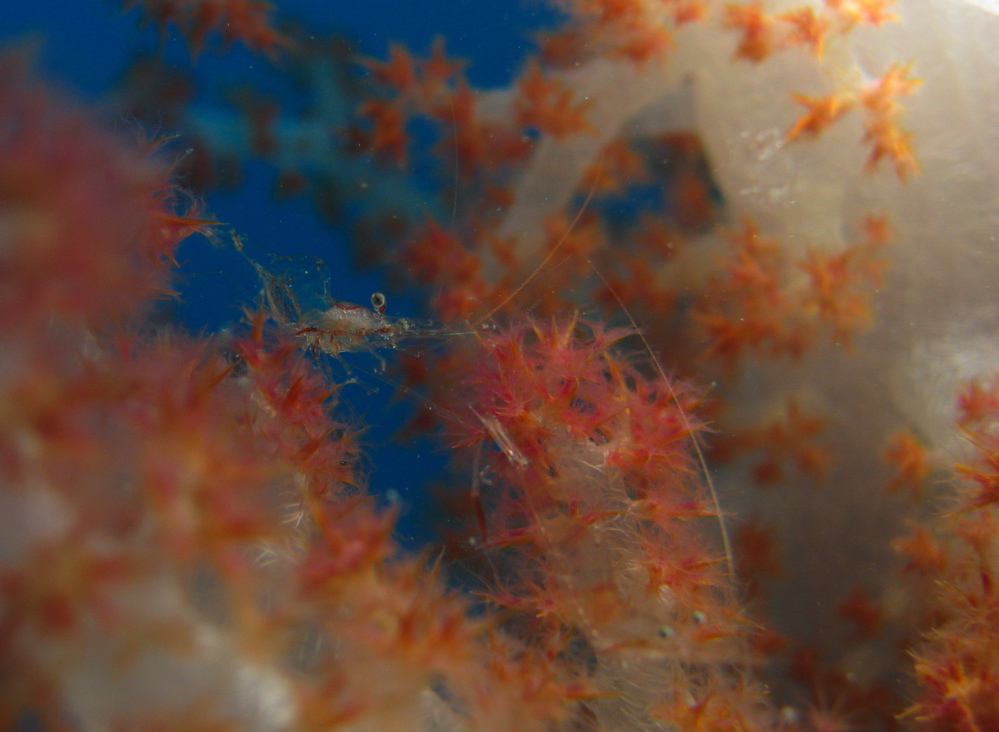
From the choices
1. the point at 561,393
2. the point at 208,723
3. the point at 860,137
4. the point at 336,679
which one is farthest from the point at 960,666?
the point at 208,723

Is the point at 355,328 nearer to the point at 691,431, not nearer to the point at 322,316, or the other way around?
the point at 322,316

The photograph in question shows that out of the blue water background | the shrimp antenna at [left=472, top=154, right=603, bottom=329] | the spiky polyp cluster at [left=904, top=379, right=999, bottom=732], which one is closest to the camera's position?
the spiky polyp cluster at [left=904, top=379, right=999, bottom=732]

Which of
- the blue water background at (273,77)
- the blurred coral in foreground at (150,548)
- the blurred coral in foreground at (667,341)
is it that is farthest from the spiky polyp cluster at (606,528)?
the blue water background at (273,77)

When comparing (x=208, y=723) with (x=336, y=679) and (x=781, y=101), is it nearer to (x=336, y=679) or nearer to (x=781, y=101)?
(x=336, y=679)

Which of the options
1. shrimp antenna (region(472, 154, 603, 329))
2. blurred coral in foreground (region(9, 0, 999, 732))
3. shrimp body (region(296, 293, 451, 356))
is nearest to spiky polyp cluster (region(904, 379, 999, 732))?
blurred coral in foreground (region(9, 0, 999, 732))

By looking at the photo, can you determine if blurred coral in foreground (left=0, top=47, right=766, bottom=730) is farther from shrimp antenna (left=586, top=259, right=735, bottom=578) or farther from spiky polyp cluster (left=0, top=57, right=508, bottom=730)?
shrimp antenna (left=586, top=259, right=735, bottom=578)
